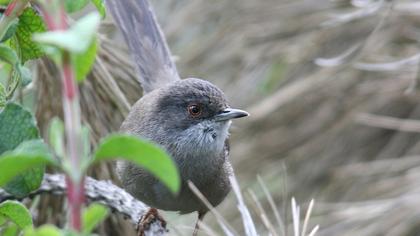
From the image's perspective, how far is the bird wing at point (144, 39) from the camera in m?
3.88

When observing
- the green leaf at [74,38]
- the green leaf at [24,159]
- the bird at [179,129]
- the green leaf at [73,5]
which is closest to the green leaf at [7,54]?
the green leaf at [73,5]

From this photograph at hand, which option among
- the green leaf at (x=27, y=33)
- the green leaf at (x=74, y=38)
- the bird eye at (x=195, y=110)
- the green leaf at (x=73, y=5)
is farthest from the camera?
the bird eye at (x=195, y=110)

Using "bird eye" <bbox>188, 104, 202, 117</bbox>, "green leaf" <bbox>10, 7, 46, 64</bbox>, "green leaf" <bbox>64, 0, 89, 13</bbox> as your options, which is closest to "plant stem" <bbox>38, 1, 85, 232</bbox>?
"green leaf" <bbox>64, 0, 89, 13</bbox>

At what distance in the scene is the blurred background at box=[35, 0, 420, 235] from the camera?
4.20m

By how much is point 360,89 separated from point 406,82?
31cm

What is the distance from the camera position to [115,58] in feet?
11.3

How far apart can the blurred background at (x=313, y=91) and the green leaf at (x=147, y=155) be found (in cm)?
287

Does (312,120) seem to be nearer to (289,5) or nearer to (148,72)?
(289,5)

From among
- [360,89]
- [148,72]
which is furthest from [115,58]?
[360,89]

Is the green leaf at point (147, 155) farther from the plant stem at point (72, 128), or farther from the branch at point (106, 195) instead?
the branch at point (106, 195)

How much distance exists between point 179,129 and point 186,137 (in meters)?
0.10

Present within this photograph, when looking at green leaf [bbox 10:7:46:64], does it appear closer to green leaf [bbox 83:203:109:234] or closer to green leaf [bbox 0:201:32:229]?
green leaf [bbox 0:201:32:229]

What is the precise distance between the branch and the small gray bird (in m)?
0.11

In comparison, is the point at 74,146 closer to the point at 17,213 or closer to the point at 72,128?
the point at 72,128
